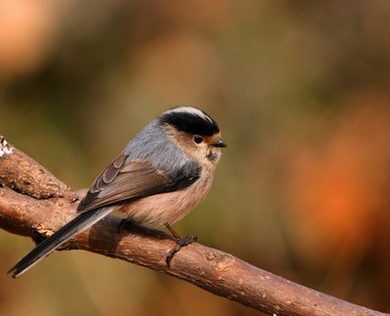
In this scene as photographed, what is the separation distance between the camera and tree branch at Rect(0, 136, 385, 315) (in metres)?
2.68

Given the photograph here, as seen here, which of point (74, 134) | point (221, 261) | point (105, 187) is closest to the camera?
point (221, 261)

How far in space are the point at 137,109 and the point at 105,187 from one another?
1.79 metres

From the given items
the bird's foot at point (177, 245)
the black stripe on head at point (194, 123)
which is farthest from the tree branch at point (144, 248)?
the black stripe on head at point (194, 123)

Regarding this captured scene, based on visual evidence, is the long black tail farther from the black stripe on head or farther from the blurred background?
the blurred background

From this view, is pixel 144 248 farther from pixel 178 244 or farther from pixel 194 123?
pixel 194 123

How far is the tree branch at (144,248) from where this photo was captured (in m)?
2.68

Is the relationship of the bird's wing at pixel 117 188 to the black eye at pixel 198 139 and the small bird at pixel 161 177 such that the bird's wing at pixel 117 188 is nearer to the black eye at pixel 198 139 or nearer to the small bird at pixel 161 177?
the small bird at pixel 161 177

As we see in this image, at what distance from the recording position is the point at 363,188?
16.6 feet

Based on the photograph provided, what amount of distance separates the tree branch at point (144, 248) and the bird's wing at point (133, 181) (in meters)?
0.09

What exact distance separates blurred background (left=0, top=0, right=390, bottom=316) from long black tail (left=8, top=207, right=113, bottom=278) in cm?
149

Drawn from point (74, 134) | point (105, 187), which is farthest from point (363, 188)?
point (105, 187)

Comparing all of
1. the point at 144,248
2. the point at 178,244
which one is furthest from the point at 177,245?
the point at 144,248

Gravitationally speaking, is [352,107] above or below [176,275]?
above

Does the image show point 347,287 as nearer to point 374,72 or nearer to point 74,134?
point 374,72
